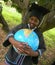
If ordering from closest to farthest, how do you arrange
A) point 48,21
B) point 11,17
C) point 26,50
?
point 26,50 < point 48,21 < point 11,17

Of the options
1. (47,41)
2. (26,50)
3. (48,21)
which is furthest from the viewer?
(47,41)

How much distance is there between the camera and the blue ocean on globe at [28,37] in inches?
144

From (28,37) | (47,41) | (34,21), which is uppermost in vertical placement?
(34,21)

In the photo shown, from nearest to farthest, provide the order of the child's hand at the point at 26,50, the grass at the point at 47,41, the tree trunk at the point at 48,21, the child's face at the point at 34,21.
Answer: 1. the child's hand at the point at 26,50
2. the child's face at the point at 34,21
3. the tree trunk at the point at 48,21
4. the grass at the point at 47,41

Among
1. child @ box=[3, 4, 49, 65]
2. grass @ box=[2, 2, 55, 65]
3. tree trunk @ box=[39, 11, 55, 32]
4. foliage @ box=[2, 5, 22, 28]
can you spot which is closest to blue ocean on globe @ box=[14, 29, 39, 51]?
child @ box=[3, 4, 49, 65]

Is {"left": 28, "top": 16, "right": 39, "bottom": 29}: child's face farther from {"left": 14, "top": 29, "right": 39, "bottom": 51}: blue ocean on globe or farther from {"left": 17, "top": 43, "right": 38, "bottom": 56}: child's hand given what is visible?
{"left": 17, "top": 43, "right": 38, "bottom": 56}: child's hand

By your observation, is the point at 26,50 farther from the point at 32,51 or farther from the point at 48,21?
the point at 48,21

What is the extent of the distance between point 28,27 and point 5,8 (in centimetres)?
1015

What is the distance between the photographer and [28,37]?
3680mm

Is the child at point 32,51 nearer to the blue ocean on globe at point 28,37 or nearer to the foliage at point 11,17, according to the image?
the blue ocean on globe at point 28,37

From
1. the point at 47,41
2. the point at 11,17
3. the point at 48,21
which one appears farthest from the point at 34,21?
the point at 11,17

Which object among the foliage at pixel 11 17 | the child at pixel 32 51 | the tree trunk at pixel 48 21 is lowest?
the foliage at pixel 11 17

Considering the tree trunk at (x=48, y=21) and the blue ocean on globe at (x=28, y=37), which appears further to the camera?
the tree trunk at (x=48, y=21)

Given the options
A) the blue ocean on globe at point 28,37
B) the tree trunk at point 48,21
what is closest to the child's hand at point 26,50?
the blue ocean on globe at point 28,37
